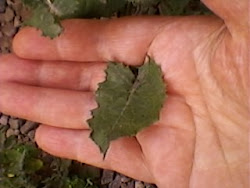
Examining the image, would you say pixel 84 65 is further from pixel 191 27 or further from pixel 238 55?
pixel 238 55

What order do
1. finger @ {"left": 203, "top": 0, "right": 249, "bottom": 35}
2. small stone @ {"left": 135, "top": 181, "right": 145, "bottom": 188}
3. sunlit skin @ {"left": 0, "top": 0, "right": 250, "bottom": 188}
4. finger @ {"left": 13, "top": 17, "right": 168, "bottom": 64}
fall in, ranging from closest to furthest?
1. finger @ {"left": 203, "top": 0, "right": 249, "bottom": 35}
2. sunlit skin @ {"left": 0, "top": 0, "right": 250, "bottom": 188}
3. finger @ {"left": 13, "top": 17, "right": 168, "bottom": 64}
4. small stone @ {"left": 135, "top": 181, "right": 145, "bottom": 188}

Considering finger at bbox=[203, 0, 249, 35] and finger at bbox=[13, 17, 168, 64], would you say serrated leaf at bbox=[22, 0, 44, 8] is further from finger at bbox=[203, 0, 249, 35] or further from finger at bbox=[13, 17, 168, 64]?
finger at bbox=[203, 0, 249, 35]

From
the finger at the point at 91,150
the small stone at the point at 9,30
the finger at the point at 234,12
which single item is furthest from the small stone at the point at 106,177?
the finger at the point at 234,12

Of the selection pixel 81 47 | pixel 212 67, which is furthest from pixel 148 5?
pixel 212 67

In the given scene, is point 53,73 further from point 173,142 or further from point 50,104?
point 173,142

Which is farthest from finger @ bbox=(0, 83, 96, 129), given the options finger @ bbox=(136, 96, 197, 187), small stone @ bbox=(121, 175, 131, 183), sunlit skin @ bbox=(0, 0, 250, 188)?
small stone @ bbox=(121, 175, 131, 183)

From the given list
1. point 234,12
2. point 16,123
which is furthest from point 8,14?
point 234,12
